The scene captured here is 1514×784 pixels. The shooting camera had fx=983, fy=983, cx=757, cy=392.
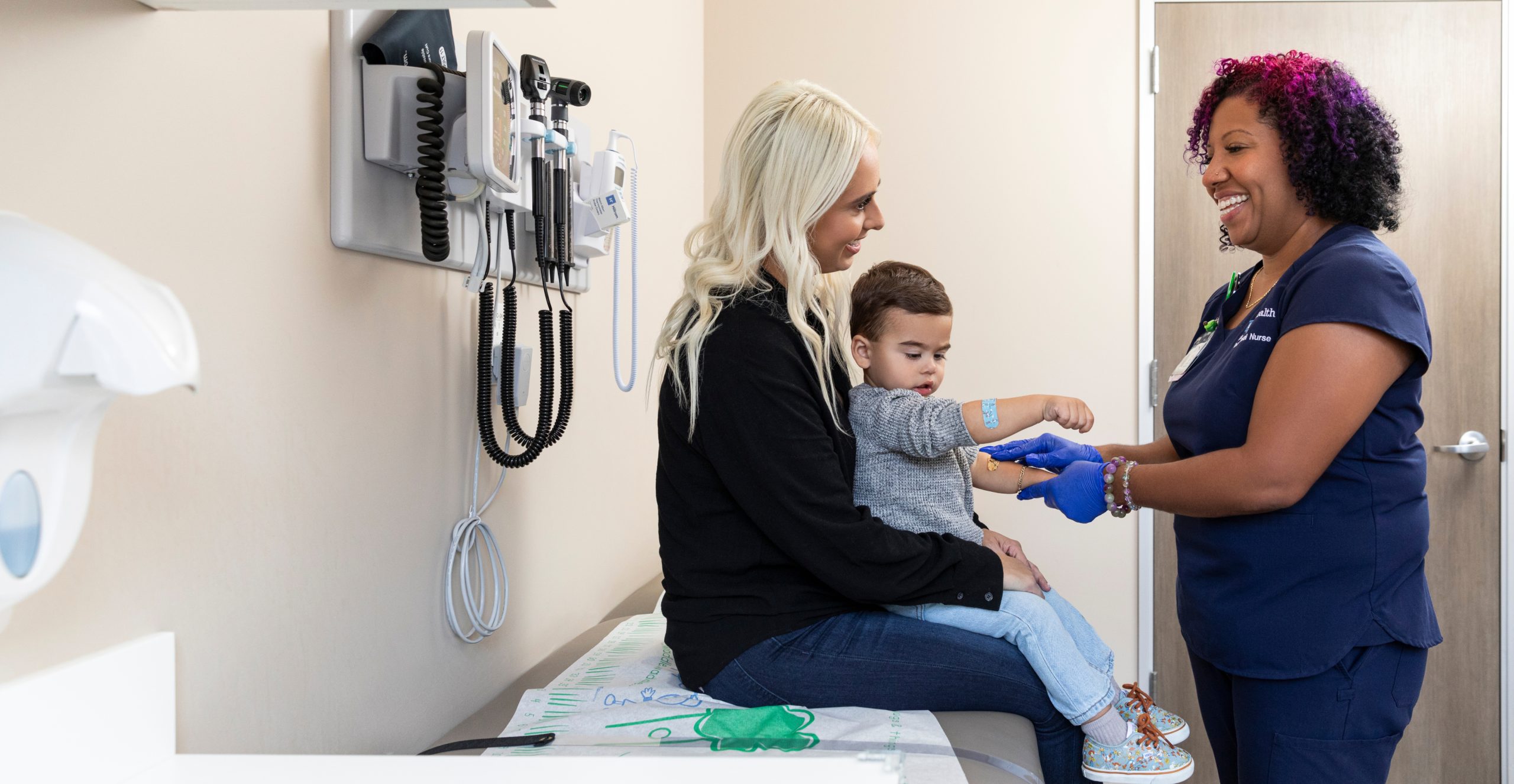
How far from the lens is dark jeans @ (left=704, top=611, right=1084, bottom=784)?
4.32 feet

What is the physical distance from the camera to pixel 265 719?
0.99m

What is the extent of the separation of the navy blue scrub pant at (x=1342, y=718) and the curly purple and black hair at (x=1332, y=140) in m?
0.65

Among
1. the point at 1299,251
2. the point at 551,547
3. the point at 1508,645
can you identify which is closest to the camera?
the point at 1299,251

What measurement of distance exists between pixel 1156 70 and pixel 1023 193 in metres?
0.50

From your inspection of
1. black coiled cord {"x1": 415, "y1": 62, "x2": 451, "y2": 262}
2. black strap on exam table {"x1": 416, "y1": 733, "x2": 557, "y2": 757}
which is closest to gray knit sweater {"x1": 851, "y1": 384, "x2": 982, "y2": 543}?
black strap on exam table {"x1": 416, "y1": 733, "x2": 557, "y2": 757}

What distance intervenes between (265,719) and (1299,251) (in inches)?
62.2

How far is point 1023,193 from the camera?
2902mm

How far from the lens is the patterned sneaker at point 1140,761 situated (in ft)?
4.26

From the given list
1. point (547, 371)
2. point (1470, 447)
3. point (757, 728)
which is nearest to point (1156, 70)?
point (1470, 447)

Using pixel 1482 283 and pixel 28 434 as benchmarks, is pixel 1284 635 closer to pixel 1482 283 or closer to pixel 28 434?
pixel 28 434

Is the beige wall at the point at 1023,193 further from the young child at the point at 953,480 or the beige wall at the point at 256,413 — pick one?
the beige wall at the point at 256,413

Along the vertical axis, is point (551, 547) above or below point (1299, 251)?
below

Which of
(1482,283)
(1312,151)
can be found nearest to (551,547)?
(1312,151)

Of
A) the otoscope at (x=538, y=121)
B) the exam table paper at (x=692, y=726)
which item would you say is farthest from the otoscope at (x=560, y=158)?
the exam table paper at (x=692, y=726)
